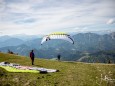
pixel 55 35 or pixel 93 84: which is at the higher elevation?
pixel 55 35

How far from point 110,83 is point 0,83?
13.0 m

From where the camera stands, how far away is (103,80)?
24203mm

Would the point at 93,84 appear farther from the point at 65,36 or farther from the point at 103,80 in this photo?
the point at 65,36

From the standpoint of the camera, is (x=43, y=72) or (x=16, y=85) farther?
(x=43, y=72)

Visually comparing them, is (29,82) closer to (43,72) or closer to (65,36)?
(43,72)

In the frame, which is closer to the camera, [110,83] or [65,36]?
[110,83]

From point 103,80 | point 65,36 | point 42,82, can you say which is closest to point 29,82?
point 42,82

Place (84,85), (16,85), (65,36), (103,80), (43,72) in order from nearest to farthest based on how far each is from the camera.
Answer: (16,85)
(84,85)
(103,80)
(43,72)
(65,36)

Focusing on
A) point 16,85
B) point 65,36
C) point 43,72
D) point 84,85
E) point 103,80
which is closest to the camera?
point 16,85

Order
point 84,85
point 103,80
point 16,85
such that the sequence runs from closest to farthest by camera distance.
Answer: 1. point 16,85
2. point 84,85
3. point 103,80

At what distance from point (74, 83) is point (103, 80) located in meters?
4.30

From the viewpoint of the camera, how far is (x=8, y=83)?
2066cm

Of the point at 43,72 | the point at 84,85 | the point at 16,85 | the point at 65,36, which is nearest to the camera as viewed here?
the point at 16,85

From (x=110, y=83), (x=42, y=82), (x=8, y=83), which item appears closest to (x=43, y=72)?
(x=42, y=82)
